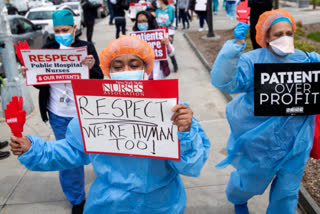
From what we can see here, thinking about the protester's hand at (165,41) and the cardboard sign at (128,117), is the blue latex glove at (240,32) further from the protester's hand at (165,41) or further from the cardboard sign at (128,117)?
the protester's hand at (165,41)

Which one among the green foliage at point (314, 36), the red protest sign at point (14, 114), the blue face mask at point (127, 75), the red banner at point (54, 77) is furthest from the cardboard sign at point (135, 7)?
the red protest sign at point (14, 114)

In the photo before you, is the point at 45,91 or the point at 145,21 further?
the point at 145,21

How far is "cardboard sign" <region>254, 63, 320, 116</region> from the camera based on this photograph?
2410 mm

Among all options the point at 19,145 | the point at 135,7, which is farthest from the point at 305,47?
the point at 19,145

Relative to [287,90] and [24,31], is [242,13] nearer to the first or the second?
[287,90]

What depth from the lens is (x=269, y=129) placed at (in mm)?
2494

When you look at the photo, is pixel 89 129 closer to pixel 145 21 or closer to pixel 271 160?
pixel 271 160

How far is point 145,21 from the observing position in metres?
5.50

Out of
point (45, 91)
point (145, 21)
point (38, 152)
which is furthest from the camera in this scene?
point (145, 21)

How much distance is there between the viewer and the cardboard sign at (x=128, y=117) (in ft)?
5.65

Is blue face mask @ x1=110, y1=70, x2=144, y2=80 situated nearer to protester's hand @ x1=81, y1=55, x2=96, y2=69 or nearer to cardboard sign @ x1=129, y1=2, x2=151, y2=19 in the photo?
protester's hand @ x1=81, y1=55, x2=96, y2=69

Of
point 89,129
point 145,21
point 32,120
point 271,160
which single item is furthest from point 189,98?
point 89,129

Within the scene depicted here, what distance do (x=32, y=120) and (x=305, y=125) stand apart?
4.87 metres

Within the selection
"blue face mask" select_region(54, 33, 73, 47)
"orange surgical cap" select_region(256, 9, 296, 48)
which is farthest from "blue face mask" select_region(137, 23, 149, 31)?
"orange surgical cap" select_region(256, 9, 296, 48)
